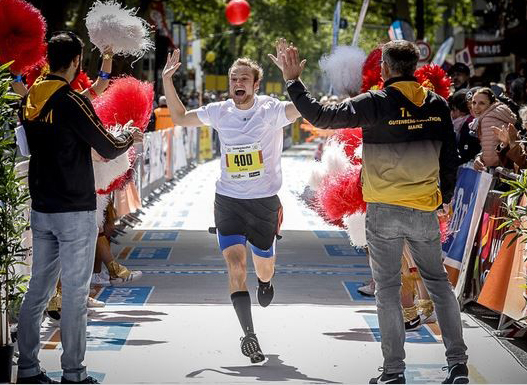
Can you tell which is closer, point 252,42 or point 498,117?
point 498,117

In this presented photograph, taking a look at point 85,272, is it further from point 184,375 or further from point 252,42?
point 252,42

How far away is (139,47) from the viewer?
29.0 ft

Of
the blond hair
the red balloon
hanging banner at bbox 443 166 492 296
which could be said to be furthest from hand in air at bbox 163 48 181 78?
the red balloon

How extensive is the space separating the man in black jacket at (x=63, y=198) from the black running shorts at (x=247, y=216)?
1540 millimetres

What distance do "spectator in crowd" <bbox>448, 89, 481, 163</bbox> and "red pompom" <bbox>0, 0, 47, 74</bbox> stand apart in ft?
15.0

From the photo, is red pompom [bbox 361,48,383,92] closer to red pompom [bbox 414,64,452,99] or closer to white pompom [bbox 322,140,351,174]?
red pompom [bbox 414,64,452,99]

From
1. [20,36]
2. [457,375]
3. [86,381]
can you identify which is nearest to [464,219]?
[457,375]

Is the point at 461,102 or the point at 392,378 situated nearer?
the point at 392,378

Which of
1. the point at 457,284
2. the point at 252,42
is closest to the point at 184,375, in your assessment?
the point at 457,284

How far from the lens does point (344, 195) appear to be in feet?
29.0

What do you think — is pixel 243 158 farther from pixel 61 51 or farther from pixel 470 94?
pixel 470 94

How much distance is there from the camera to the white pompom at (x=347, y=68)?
33.4 feet

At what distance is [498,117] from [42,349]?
489 centimetres

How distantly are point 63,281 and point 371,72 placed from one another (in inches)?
134
